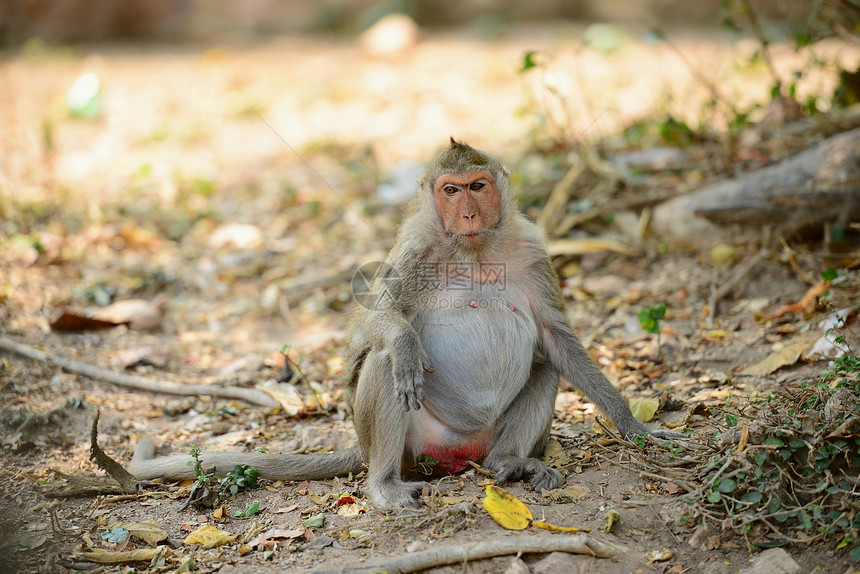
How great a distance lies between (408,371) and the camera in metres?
3.85

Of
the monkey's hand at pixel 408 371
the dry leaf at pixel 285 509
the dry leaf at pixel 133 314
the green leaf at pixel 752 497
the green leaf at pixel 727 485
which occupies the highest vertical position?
the monkey's hand at pixel 408 371

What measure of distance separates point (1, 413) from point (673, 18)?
41.4ft

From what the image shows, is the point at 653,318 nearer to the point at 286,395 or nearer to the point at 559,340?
the point at 559,340

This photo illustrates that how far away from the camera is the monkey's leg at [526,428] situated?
4.16 meters

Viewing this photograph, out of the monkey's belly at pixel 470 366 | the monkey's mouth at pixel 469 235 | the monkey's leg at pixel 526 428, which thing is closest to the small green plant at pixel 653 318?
the monkey's leg at pixel 526 428

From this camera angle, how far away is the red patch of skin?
4.27 meters

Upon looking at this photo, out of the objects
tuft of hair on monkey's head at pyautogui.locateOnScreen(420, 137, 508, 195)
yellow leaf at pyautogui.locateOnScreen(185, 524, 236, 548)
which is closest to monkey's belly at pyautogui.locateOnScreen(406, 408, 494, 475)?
yellow leaf at pyautogui.locateOnScreen(185, 524, 236, 548)

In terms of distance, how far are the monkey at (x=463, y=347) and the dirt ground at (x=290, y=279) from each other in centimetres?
19

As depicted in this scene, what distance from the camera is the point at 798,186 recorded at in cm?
571

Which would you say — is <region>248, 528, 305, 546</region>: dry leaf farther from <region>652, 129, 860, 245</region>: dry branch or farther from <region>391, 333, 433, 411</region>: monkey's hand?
<region>652, 129, 860, 245</region>: dry branch

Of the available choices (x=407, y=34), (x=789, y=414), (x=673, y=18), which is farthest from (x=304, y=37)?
(x=789, y=414)

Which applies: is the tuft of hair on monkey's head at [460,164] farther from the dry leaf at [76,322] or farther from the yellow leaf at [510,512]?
the dry leaf at [76,322]

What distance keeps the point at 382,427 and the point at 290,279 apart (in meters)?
3.67

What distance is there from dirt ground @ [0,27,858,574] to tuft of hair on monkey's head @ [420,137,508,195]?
1.65 metres
